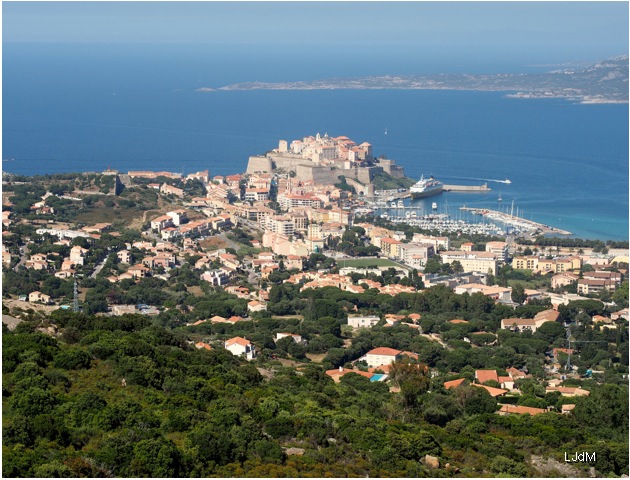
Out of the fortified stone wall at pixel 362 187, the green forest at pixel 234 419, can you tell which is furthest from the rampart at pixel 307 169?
the green forest at pixel 234 419

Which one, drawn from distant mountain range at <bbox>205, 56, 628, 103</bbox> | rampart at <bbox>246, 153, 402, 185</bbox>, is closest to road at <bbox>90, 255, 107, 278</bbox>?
rampart at <bbox>246, 153, 402, 185</bbox>

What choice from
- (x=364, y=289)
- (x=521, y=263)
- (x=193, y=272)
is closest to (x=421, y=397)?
(x=364, y=289)

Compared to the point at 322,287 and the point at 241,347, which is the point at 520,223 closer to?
the point at 322,287

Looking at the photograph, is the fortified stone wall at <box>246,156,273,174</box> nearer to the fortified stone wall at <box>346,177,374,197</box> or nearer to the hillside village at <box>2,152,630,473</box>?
the fortified stone wall at <box>346,177,374,197</box>

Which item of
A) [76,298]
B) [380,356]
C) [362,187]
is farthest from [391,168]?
[380,356]

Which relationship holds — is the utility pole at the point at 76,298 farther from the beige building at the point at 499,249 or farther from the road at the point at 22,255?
the beige building at the point at 499,249

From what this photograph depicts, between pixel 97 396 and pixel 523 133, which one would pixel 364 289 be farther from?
pixel 523 133
